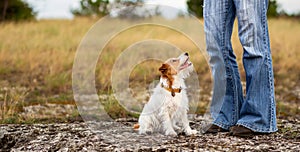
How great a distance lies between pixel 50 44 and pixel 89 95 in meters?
4.77

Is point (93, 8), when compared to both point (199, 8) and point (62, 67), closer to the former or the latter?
point (199, 8)

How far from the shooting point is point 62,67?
9125 mm

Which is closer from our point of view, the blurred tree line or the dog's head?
the dog's head

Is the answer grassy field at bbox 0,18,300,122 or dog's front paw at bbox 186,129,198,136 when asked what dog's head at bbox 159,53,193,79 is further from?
grassy field at bbox 0,18,300,122

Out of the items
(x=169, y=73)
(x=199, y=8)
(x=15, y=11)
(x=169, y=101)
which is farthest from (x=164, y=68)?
(x=199, y=8)

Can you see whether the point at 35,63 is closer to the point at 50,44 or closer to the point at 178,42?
the point at 50,44

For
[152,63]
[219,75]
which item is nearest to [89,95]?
[152,63]

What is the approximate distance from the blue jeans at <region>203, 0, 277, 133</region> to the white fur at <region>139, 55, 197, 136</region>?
0.30 meters

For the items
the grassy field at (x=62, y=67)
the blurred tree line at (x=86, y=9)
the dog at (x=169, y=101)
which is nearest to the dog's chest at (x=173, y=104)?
the dog at (x=169, y=101)

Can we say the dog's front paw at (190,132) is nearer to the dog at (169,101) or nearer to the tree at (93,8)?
the dog at (169,101)

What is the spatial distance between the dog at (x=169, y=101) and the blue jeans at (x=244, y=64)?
0.29 m

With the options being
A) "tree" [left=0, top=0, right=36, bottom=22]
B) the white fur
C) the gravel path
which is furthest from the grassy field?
"tree" [left=0, top=0, right=36, bottom=22]

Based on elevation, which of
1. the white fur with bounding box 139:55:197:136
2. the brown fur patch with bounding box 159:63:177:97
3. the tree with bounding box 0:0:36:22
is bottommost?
the white fur with bounding box 139:55:197:136

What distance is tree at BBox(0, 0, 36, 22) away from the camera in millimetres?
17656
